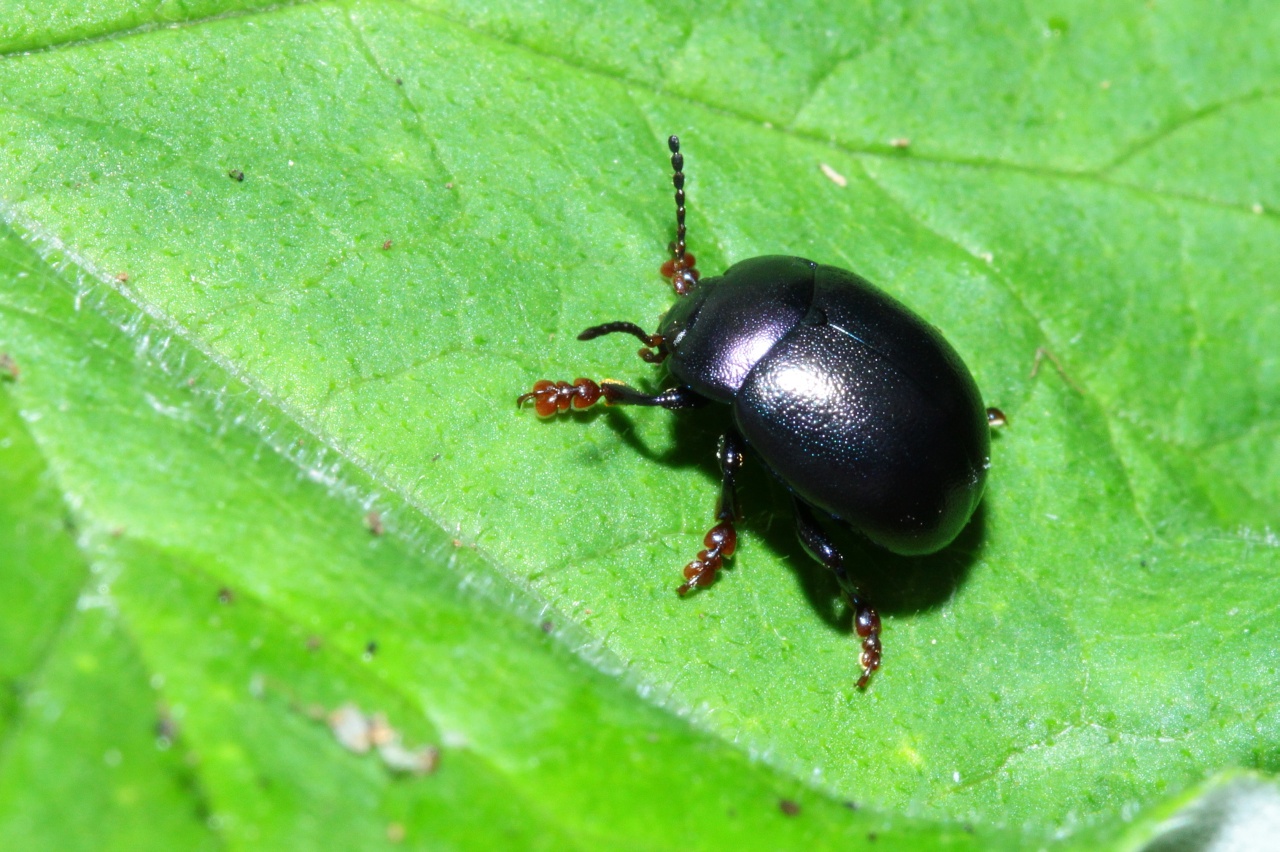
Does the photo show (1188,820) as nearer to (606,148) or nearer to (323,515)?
(323,515)

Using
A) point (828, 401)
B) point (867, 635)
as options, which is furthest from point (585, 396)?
point (867, 635)

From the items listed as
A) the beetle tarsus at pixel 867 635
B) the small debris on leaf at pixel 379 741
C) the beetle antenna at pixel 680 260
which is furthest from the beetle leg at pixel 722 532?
the small debris on leaf at pixel 379 741

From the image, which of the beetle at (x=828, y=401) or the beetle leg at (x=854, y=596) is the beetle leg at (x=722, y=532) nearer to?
the beetle at (x=828, y=401)

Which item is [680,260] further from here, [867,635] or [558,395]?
[867,635]

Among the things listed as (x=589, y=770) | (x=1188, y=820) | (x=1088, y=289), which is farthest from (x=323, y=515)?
(x=1088, y=289)

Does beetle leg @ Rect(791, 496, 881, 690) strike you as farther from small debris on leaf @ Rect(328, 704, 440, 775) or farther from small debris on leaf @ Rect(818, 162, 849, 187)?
small debris on leaf @ Rect(328, 704, 440, 775)

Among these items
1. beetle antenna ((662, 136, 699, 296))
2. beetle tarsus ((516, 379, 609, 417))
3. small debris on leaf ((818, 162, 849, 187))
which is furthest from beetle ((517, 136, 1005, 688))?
small debris on leaf ((818, 162, 849, 187))

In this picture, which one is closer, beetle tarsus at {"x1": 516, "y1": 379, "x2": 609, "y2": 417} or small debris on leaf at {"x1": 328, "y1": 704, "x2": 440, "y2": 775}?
small debris on leaf at {"x1": 328, "y1": 704, "x2": 440, "y2": 775}

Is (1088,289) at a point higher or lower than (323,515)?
higher
